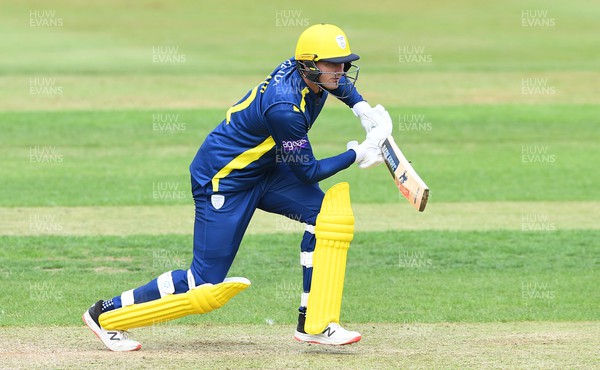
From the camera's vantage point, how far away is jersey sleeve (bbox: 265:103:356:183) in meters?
7.74

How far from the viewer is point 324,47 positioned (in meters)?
7.87

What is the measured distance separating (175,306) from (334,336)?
3.88 feet

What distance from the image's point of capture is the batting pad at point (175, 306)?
797cm

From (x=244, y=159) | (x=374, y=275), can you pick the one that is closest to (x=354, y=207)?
(x=374, y=275)

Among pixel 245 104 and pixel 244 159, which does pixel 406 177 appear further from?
pixel 245 104

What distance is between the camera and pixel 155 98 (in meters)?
28.2

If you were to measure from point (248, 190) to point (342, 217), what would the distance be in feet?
2.36

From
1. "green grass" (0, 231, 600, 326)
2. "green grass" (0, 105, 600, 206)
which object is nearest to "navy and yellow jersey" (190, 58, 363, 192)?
"green grass" (0, 231, 600, 326)

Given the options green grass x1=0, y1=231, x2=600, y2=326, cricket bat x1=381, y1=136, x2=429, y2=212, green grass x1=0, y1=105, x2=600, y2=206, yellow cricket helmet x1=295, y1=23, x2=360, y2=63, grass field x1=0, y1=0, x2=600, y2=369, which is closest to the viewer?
cricket bat x1=381, y1=136, x2=429, y2=212

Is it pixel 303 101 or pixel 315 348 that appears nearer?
pixel 303 101

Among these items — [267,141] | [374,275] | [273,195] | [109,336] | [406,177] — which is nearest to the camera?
[406,177]

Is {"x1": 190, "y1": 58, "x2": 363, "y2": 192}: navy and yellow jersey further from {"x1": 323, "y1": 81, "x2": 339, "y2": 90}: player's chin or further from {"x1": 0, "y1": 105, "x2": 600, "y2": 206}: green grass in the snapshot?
{"x1": 0, "y1": 105, "x2": 600, "y2": 206}: green grass

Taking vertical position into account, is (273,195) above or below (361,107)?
below

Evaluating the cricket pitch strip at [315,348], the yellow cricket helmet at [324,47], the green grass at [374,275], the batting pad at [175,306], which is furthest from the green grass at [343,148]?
the yellow cricket helmet at [324,47]
